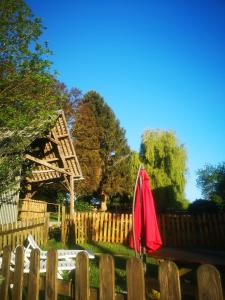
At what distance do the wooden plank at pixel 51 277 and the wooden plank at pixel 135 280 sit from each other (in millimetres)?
913

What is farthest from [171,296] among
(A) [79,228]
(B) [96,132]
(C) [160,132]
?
(B) [96,132]

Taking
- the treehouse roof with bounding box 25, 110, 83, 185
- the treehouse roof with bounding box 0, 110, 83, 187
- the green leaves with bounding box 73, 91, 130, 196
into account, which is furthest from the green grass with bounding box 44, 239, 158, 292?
the green leaves with bounding box 73, 91, 130, 196

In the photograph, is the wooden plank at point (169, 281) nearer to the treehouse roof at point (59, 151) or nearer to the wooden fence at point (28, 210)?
the treehouse roof at point (59, 151)

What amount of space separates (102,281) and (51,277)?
68 cm

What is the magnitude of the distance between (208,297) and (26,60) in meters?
14.2

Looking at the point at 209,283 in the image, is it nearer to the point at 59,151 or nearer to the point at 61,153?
Answer: the point at 59,151

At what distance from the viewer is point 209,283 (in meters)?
2.10

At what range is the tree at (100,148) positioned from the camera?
34.4 metres

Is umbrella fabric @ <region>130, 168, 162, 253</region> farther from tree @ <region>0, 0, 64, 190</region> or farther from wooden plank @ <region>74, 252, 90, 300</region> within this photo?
tree @ <region>0, 0, 64, 190</region>

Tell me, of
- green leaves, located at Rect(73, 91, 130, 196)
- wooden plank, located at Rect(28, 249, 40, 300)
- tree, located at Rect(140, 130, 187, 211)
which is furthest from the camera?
green leaves, located at Rect(73, 91, 130, 196)

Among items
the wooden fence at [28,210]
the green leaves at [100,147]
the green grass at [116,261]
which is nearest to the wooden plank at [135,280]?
the green grass at [116,261]

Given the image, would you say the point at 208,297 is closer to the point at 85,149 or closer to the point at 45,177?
the point at 45,177

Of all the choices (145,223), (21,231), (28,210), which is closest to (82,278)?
(145,223)

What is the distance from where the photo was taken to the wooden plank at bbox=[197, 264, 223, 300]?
2070 millimetres
